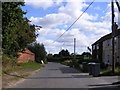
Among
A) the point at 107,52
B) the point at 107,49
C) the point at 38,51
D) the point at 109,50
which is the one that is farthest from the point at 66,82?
the point at 38,51

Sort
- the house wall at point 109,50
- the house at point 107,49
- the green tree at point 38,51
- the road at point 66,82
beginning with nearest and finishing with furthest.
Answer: the road at point 66,82 < the house wall at point 109,50 < the house at point 107,49 < the green tree at point 38,51

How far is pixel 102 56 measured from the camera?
62.1 metres

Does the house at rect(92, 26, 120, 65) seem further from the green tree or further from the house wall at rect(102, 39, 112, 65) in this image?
the green tree

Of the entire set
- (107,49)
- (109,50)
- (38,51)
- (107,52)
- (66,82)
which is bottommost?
(66,82)

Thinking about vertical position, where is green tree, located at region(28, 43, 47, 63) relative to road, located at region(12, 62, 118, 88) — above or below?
above

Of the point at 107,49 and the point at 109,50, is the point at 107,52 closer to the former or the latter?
the point at 107,49

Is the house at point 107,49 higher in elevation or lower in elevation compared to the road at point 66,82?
higher

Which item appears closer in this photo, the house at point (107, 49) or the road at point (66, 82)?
the road at point (66, 82)

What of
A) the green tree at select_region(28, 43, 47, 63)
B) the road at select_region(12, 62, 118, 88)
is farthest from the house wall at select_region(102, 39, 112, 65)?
the green tree at select_region(28, 43, 47, 63)

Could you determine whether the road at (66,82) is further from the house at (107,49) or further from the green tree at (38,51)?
the green tree at (38,51)

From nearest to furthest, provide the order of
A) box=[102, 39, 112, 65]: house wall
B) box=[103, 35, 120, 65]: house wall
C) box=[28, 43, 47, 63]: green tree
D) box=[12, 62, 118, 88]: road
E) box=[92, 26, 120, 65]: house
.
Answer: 1. box=[12, 62, 118, 88]: road
2. box=[103, 35, 120, 65]: house wall
3. box=[92, 26, 120, 65]: house
4. box=[102, 39, 112, 65]: house wall
5. box=[28, 43, 47, 63]: green tree

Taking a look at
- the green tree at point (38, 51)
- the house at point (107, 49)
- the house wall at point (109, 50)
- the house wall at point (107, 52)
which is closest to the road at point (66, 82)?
the house at point (107, 49)

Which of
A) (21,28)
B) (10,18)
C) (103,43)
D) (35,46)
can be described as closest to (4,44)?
(10,18)

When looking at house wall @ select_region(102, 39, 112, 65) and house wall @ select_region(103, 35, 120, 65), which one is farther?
house wall @ select_region(102, 39, 112, 65)
